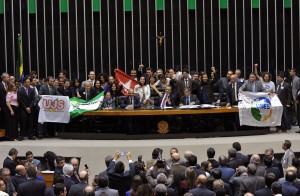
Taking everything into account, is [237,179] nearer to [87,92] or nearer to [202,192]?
[202,192]

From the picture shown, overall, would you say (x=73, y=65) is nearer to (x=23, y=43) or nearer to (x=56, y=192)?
(x=23, y=43)

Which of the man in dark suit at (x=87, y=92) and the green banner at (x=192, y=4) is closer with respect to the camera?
the man in dark suit at (x=87, y=92)

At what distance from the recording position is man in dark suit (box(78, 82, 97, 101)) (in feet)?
74.3

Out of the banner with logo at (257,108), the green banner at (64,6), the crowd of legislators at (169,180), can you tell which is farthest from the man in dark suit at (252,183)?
the green banner at (64,6)

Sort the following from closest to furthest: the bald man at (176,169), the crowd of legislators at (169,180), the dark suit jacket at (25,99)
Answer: the crowd of legislators at (169,180), the bald man at (176,169), the dark suit jacket at (25,99)

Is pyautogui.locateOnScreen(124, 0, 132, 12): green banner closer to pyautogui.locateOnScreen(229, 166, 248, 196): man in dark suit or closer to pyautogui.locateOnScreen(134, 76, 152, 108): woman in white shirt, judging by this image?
pyautogui.locateOnScreen(134, 76, 152, 108): woman in white shirt

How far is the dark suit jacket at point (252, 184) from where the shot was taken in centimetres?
1416

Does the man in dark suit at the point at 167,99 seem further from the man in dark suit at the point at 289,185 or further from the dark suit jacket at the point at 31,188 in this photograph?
the man in dark suit at the point at 289,185

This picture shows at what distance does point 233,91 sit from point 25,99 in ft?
17.8

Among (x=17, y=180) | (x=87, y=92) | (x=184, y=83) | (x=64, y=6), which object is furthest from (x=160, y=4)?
(x=17, y=180)

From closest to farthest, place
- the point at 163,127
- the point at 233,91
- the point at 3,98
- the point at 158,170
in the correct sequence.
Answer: the point at 158,170, the point at 3,98, the point at 163,127, the point at 233,91

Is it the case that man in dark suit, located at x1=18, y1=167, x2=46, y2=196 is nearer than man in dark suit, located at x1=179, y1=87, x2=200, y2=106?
Yes

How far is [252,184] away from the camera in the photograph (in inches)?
559

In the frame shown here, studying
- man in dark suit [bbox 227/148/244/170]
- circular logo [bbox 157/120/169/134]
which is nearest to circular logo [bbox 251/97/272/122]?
circular logo [bbox 157/120/169/134]
